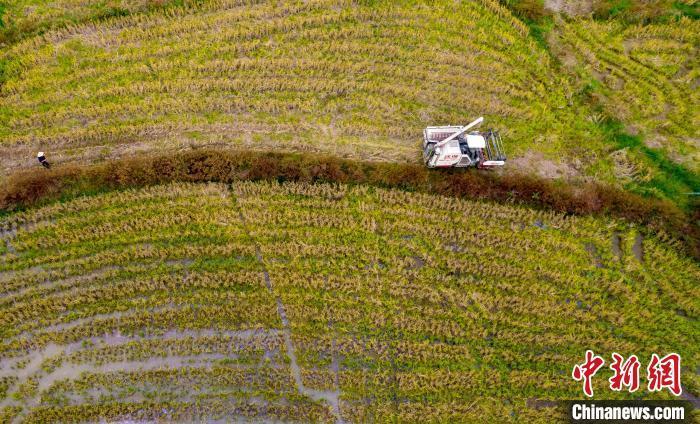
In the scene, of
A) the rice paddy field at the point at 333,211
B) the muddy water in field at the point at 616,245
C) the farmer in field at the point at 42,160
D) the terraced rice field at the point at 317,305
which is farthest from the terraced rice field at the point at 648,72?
the farmer in field at the point at 42,160

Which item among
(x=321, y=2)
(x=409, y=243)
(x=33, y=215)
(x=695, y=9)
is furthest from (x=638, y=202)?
(x=33, y=215)

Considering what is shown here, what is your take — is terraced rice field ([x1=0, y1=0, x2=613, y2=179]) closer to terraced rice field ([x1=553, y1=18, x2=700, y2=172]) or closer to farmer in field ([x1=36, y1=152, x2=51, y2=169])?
farmer in field ([x1=36, y1=152, x2=51, y2=169])

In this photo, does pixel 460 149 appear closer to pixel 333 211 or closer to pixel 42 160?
pixel 333 211

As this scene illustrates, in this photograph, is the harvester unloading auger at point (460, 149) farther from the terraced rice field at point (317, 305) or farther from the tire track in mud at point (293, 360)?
the tire track in mud at point (293, 360)

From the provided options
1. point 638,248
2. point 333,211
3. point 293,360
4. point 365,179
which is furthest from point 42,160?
point 638,248

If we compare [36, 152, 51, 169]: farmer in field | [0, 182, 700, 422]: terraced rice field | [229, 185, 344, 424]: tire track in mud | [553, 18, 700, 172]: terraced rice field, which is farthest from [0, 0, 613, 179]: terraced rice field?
[229, 185, 344, 424]: tire track in mud

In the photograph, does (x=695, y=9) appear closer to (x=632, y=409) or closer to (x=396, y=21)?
(x=396, y=21)
